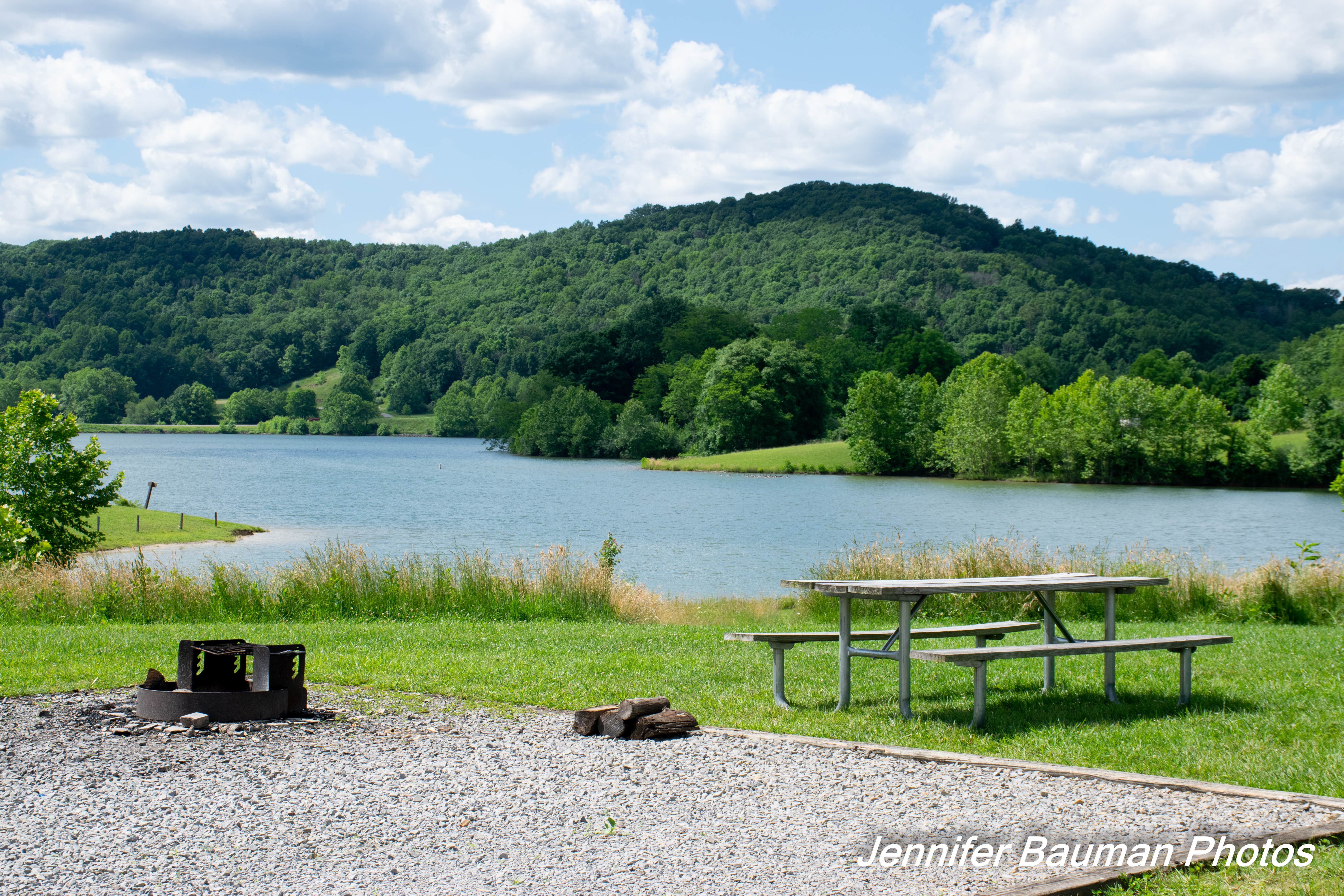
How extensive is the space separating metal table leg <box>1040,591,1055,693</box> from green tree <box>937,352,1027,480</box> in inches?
2525

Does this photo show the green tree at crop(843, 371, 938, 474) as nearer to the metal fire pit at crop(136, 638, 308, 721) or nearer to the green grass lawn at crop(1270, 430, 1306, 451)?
the green grass lawn at crop(1270, 430, 1306, 451)

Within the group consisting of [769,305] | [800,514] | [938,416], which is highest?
[769,305]

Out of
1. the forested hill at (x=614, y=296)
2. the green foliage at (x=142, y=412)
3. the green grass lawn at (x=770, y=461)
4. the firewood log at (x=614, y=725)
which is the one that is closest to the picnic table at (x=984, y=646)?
the firewood log at (x=614, y=725)

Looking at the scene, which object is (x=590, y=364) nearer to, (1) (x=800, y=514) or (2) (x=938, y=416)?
(2) (x=938, y=416)

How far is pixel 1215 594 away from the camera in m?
13.4

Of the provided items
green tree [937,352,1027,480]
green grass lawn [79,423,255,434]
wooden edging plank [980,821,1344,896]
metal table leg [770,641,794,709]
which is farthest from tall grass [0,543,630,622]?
green grass lawn [79,423,255,434]

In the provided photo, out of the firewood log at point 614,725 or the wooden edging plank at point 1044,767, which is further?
the firewood log at point 614,725

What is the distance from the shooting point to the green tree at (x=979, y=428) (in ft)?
228

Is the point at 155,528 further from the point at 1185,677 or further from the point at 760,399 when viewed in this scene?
the point at 760,399

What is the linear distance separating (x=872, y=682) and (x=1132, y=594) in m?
7.26

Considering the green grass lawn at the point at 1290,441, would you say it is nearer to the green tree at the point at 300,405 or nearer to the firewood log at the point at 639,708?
the firewood log at the point at 639,708

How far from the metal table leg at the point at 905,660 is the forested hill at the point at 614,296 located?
96.6 metres

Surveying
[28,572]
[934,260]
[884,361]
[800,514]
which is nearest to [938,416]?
[884,361]

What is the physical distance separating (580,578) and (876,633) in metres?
6.78
